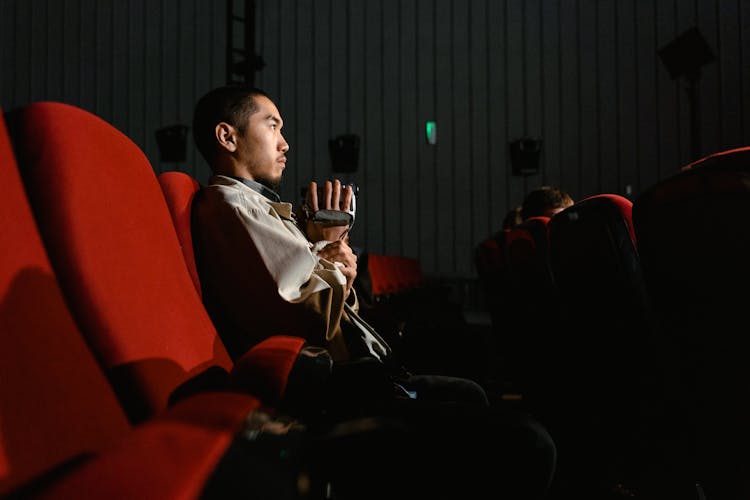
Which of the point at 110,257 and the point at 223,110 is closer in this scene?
the point at 110,257

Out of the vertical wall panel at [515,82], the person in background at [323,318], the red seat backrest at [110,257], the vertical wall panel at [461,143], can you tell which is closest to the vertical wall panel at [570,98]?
the vertical wall panel at [515,82]

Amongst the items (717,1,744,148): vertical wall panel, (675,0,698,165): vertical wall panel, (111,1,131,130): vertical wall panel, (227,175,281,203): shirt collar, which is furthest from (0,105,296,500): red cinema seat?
(717,1,744,148): vertical wall panel

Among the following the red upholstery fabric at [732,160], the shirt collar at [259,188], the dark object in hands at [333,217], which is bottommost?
the dark object in hands at [333,217]

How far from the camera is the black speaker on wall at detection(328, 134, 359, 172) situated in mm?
5848

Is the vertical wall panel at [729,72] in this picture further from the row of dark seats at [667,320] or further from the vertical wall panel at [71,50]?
the vertical wall panel at [71,50]

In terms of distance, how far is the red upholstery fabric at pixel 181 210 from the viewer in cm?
87

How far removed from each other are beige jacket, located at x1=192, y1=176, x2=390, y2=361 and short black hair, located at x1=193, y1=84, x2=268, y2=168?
0.31 m

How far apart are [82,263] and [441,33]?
6365mm

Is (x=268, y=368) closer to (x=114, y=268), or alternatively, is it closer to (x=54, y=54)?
(x=114, y=268)

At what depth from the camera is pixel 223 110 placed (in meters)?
1.20

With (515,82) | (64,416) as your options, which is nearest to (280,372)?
(64,416)

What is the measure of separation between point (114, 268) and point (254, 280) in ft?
1.08

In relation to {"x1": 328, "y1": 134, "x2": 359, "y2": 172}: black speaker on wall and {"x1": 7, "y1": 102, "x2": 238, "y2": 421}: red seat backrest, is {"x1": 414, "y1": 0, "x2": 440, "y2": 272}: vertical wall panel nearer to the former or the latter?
{"x1": 328, "y1": 134, "x2": 359, "y2": 172}: black speaker on wall

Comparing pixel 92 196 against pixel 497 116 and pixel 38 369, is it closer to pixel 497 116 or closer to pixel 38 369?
pixel 38 369
